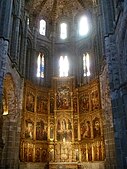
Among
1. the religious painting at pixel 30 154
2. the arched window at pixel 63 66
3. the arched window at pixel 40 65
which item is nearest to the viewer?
the religious painting at pixel 30 154

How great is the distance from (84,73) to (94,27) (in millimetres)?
6142

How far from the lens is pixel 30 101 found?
28.8m

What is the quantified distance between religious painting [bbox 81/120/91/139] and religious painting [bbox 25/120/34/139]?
5915 mm

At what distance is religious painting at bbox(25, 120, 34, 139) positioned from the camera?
27.1 metres

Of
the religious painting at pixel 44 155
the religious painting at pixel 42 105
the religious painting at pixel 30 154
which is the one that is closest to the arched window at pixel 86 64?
the religious painting at pixel 42 105

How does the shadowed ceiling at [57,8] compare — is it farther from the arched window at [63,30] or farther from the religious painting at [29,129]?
the religious painting at [29,129]

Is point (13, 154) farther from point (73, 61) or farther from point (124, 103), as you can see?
point (73, 61)

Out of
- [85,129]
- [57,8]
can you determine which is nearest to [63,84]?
[85,129]

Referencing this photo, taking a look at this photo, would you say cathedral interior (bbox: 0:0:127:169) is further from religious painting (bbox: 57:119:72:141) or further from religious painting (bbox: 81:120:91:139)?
religious painting (bbox: 57:119:72:141)

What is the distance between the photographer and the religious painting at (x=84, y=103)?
95.6 ft

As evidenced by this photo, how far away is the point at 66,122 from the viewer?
2927 centimetres

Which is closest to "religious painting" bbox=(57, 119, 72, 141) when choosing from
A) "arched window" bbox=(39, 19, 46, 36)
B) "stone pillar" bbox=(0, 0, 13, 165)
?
"stone pillar" bbox=(0, 0, 13, 165)

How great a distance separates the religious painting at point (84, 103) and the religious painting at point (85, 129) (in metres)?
1.45

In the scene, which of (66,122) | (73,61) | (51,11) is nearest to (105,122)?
(66,122)
